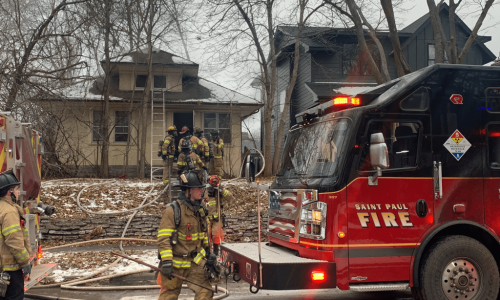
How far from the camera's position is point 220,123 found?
74.2 feet

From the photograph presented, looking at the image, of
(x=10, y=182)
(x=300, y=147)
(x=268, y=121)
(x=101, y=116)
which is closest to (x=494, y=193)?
(x=300, y=147)

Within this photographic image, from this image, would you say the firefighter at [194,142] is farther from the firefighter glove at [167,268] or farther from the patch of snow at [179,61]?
the patch of snow at [179,61]

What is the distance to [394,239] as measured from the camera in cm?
558

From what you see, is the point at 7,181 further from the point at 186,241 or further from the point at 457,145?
the point at 457,145

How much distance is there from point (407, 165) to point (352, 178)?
711mm

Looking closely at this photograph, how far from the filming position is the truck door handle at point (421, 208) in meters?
5.64

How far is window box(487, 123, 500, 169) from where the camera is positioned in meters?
5.94

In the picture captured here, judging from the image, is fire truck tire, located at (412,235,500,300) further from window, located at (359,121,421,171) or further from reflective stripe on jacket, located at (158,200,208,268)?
reflective stripe on jacket, located at (158,200,208,268)

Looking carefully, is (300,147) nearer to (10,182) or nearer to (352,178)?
(352,178)

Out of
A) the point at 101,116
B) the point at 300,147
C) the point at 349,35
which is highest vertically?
the point at 349,35

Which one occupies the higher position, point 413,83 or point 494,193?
point 413,83

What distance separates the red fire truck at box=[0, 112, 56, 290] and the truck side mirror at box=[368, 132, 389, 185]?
13.4 feet

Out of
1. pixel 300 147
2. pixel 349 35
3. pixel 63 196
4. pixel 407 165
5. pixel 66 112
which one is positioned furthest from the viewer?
pixel 349 35

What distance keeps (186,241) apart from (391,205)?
2.29 metres
